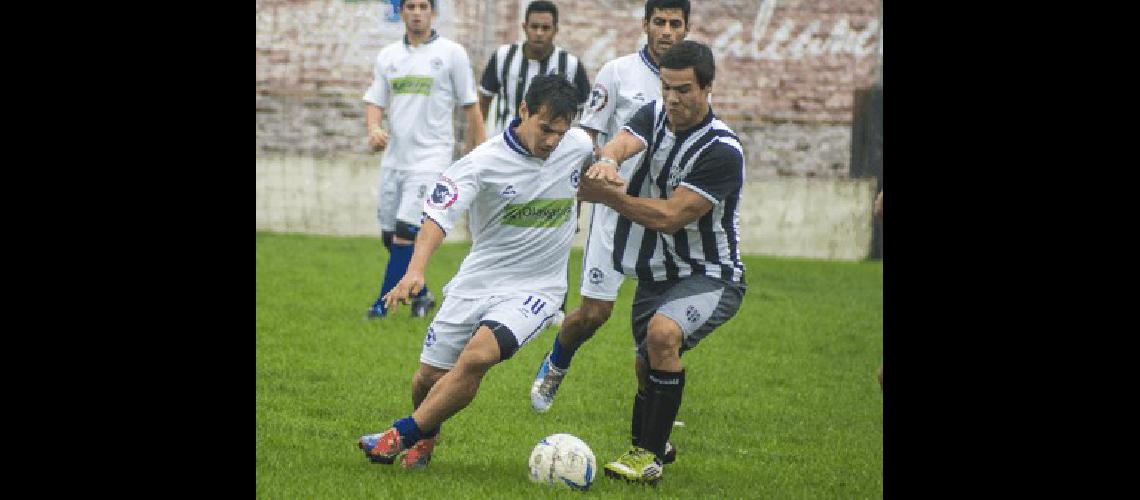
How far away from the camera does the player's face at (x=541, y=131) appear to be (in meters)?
6.33

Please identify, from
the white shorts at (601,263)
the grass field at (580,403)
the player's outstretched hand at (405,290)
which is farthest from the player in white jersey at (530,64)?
the player's outstretched hand at (405,290)

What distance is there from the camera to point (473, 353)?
20.3 ft

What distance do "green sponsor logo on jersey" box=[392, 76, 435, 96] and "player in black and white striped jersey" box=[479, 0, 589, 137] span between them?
0.39 meters

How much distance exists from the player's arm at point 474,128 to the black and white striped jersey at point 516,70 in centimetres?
30

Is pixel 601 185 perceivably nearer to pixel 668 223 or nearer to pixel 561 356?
pixel 668 223

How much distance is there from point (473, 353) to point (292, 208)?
11.7 m

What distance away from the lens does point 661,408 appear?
6.40 metres

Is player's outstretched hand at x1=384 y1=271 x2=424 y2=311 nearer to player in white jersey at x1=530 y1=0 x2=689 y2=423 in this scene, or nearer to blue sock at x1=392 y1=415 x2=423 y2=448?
blue sock at x1=392 y1=415 x2=423 y2=448

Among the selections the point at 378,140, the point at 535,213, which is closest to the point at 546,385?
the point at 535,213

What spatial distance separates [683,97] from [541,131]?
601 millimetres

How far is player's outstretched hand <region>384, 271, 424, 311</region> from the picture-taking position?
5.69 metres
